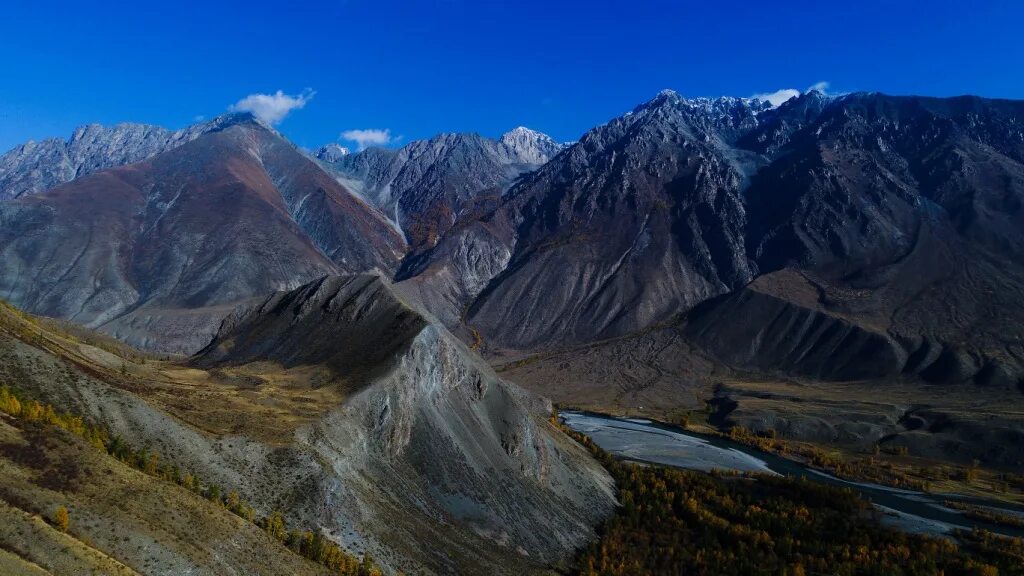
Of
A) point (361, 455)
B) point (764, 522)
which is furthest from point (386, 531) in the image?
point (764, 522)

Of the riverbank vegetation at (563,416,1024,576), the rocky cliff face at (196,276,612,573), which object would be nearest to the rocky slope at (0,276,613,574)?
the rocky cliff face at (196,276,612,573)

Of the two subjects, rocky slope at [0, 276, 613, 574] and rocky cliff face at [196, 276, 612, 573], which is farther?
rocky cliff face at [196, 276, 612, 573]

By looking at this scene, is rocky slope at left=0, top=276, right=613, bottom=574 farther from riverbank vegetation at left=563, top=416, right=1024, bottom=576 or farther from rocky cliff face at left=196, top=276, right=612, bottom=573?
riverbank vegetation at left=563, top=416, right=1024, bottom=576

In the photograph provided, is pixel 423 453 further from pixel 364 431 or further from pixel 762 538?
pixel 762 538

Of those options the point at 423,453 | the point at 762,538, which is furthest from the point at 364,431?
the point at 762,538

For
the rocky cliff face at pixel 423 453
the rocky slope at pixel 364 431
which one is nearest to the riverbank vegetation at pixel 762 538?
the rocky cliff face at pixel 423 453

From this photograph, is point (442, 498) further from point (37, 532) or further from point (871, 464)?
point (871, 464)
